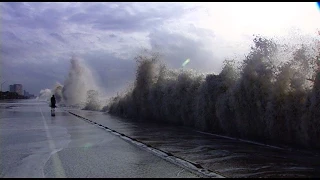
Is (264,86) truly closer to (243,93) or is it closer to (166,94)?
(243,93)

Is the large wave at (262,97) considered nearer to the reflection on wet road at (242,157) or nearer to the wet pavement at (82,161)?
the reflection on wet road at (242,157)

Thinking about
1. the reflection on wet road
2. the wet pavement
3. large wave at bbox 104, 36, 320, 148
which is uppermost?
large wave at bbox 104, 36, 320, 148

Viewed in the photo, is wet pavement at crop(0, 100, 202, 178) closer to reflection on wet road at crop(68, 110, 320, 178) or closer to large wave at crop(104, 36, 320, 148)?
reflection on wet road at crop(68, 110, 320, 178)

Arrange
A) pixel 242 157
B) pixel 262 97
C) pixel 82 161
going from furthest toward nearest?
pixel 262 97 < pixel 242 157 < pixel 82 161

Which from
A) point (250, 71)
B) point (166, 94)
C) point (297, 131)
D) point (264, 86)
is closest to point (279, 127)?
point (297, 131)

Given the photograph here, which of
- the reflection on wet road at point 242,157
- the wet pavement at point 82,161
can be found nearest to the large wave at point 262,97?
the reflection on wet road at point 242,157

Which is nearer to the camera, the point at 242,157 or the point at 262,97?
the point at 242,157

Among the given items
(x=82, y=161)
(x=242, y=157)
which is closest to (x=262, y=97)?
(x=242, y=157)

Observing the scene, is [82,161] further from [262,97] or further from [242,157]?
[262,97]

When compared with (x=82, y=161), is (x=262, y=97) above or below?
above

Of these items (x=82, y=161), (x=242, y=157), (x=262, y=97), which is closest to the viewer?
(x=82, y=161)

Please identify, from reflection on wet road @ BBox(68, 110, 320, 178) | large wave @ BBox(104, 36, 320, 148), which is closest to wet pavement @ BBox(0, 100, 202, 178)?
reflection on wet road @ BBox(68, 110, 320, 178)

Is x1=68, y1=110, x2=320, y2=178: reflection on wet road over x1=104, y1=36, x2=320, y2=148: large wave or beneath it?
beneath

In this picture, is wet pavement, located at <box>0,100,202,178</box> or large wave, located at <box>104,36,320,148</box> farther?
large wave, located at <box>104,36,320,148</box>
